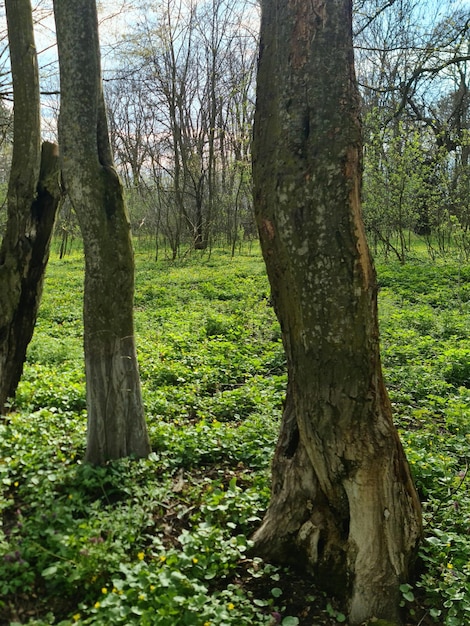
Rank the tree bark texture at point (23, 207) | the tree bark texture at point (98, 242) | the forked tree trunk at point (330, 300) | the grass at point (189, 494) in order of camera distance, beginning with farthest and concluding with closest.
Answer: the tree bark texture at point (23, 207)
the tree bark texture at point (98, 242)
the grass at point (189, 494)
the forked tree trunk at point (330, 300)

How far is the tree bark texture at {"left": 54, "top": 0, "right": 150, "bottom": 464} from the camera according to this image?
3654 millimetres

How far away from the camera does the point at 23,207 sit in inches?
179

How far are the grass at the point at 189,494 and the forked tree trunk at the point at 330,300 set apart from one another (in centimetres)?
24

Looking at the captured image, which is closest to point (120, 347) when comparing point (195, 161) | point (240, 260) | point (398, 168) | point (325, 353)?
point (325, 353)

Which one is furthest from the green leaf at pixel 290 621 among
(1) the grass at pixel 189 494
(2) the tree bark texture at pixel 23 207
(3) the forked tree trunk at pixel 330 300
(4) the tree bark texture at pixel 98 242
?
(2) the tree bark texture at pixel 23 207

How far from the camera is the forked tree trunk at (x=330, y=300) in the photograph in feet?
8.13

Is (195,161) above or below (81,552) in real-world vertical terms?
above

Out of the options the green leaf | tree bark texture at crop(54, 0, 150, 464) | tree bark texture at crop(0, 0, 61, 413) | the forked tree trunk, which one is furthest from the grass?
tree bark texture at crop(0, 0, 61, 413)

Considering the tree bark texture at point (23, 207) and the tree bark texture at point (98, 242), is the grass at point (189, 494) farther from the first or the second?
the tree bark texture at point (23, 207)

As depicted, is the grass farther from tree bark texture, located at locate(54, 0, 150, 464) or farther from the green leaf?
tree bark texture, located at locate(54, 0, 150, 464)

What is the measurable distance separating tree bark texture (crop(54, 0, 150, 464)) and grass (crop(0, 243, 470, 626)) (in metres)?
0.35

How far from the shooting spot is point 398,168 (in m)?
14.5

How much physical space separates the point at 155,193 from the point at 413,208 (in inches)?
645

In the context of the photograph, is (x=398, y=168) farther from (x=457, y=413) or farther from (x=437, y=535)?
(x=437, y=535)
